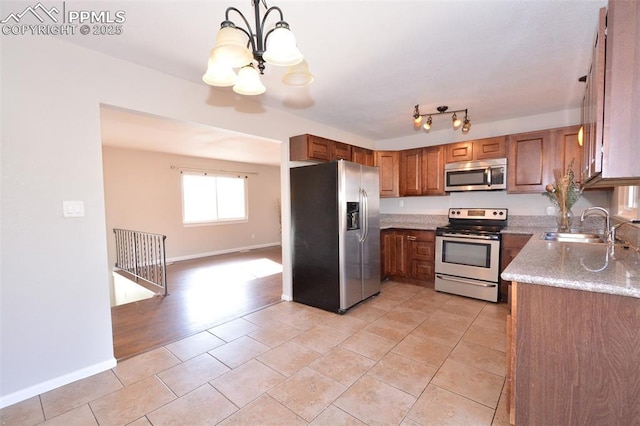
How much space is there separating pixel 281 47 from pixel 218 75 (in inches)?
14.3

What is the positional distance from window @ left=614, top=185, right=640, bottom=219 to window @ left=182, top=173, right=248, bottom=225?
7047 millimetres

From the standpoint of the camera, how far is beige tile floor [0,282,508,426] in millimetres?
1681

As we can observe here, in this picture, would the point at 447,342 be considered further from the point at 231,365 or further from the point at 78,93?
the point at 78,93

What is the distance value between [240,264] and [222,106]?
379 centimetres

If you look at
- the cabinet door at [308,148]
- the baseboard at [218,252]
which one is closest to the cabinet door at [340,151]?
the cabinet door at [308,148]

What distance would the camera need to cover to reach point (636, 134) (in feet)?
3.86

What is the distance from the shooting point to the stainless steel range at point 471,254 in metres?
3.45

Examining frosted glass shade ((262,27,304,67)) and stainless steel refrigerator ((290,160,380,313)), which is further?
stainless steel refrigerator ((290,160,380,313))

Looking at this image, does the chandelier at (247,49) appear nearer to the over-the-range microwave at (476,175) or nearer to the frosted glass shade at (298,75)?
the frosted glass shade at (298,75)

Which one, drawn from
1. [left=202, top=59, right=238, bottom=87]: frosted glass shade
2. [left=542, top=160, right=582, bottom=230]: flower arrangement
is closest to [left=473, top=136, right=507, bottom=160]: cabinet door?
[left=542, top=160, right=582, bottom=230]: flower arrangement

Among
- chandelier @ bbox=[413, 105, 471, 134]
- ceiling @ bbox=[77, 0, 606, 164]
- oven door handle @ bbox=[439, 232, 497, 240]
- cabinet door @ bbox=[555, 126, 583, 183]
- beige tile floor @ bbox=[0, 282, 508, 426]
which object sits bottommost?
beige tile floor @ bbox=[0, 282, 508, 426]

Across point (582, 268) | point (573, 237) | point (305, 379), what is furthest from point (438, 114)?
point (305, 379)

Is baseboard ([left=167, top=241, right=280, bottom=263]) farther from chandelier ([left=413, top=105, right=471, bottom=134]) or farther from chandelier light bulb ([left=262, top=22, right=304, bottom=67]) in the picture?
chandelier light bulb ([left=262, top=22, right=304, bottom=67])

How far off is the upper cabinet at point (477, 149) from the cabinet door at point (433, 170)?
0.13 metres
